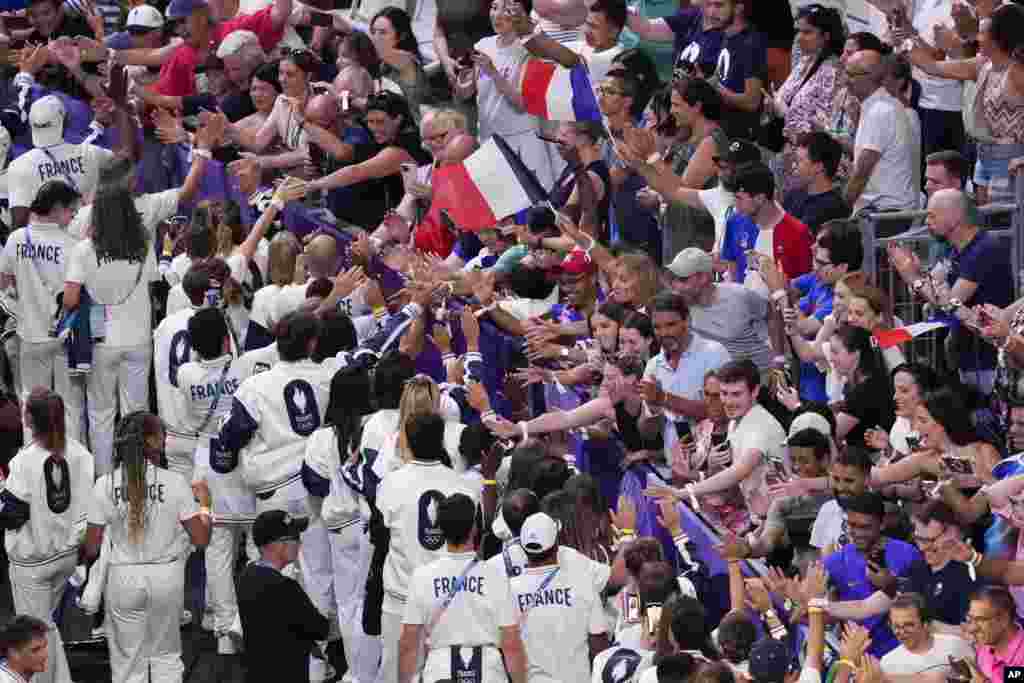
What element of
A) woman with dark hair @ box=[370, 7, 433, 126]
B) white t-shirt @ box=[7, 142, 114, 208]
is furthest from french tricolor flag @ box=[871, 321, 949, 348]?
white t-shirt @ box=[7, 142, 114, 208]

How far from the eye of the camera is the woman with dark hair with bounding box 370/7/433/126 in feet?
51.5

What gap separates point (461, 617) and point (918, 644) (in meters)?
2.17

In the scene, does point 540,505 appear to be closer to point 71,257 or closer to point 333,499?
point 333,499

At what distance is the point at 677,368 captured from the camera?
37.9 ft

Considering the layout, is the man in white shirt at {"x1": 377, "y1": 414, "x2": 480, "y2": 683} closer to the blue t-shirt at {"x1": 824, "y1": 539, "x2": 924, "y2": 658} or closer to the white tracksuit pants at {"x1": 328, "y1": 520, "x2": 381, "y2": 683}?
the white tracksuit pants at {"x1": 328, "y1": 520, "x2": 381, "y2": 683}

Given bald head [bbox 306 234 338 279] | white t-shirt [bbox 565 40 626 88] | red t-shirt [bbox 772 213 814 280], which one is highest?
red t-shirt [bbox 772 213 814 280]

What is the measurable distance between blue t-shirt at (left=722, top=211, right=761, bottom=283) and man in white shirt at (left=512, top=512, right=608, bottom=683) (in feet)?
8.85

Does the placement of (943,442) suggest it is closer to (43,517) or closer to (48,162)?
(43,517)

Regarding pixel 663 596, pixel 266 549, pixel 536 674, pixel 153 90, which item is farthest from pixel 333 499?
pixel 153 90

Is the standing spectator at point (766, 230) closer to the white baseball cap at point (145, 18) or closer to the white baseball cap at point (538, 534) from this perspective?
the white baseball cap at point (538, 534)

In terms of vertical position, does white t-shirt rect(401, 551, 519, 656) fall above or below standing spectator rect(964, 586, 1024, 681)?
below

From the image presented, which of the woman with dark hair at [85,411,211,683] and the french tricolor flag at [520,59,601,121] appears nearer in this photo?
the woman with dark hair at [85,411,211,683]

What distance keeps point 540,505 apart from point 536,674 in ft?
2.67

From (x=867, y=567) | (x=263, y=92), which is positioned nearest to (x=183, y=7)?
(x=263, y=92)
